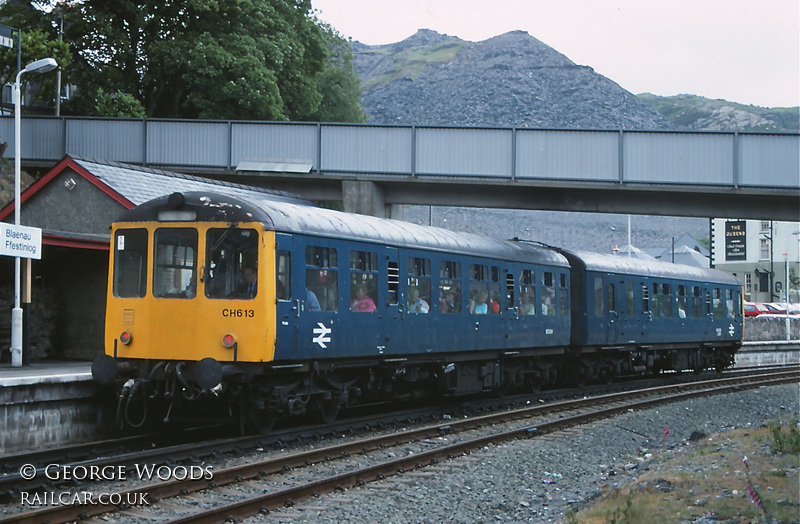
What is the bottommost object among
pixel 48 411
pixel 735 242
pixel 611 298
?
pixel 48 411

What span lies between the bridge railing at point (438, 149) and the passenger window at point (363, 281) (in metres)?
13.8

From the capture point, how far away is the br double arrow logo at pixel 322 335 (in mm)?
12805

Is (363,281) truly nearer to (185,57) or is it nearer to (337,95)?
(185,57)

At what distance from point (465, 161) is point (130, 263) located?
16.3 meters

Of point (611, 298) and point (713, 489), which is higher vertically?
point (611, 298)

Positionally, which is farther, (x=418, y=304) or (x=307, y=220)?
(x=418, y=304)


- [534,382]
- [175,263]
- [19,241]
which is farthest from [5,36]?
[534,382]

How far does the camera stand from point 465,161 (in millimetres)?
27688

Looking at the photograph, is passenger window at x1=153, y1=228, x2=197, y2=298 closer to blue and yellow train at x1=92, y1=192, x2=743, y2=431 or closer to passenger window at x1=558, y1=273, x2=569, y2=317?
blue and yellow train at x1=92, y1=192, x2=743, y2=431

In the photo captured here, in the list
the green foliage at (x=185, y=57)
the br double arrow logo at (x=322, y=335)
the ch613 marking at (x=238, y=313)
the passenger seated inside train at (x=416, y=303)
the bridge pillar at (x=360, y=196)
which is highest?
the green foliage at (x=185, y=57)

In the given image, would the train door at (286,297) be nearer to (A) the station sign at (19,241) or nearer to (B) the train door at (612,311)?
(A) the station sign at (19,241)

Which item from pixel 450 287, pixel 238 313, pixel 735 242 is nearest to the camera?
pixel 238 313

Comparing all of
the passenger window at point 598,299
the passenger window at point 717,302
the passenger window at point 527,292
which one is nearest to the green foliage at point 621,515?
the passenger window at point 527,292

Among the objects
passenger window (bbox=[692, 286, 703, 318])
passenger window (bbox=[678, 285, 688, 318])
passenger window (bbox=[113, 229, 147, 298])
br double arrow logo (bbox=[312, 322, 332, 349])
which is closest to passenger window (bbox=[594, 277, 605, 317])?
passenger window (bbox=[678, 285, 688, 318])
